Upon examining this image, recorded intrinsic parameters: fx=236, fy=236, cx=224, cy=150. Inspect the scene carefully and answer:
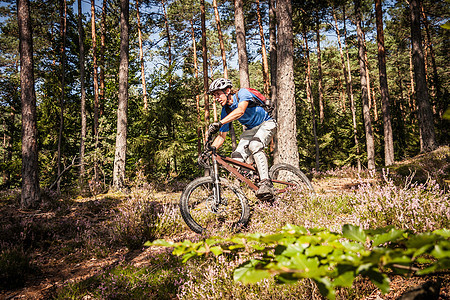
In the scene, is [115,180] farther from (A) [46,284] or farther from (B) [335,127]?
(B) [335,127]

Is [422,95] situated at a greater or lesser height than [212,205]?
greater

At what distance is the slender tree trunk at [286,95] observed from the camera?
6.58 metres

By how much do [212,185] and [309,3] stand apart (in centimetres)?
1265

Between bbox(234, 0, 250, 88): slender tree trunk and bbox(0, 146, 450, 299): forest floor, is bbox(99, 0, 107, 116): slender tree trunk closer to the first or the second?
bbox(234, 0, 250, 88): slender tree trunk

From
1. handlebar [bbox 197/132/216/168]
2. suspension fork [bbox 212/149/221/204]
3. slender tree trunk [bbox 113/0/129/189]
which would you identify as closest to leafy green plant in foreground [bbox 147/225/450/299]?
suspension fork [bbox 212/149/221/204]

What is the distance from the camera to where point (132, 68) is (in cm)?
1817

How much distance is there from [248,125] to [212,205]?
170cm

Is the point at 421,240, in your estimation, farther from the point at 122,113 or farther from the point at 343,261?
the point at 122,113

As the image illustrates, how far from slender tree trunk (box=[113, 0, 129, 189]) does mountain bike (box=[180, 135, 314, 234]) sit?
6.80 m

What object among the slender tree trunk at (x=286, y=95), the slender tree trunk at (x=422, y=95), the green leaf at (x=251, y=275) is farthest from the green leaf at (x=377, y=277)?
the slender tree trunk at (x=422, y=95)

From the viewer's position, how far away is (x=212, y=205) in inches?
156

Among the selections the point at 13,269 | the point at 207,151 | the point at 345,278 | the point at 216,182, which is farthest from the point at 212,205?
the point at 345,278

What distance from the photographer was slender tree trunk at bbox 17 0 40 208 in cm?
702

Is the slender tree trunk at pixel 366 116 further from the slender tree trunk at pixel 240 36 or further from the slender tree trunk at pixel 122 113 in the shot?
the slender tree trunk at pixel 122 113
